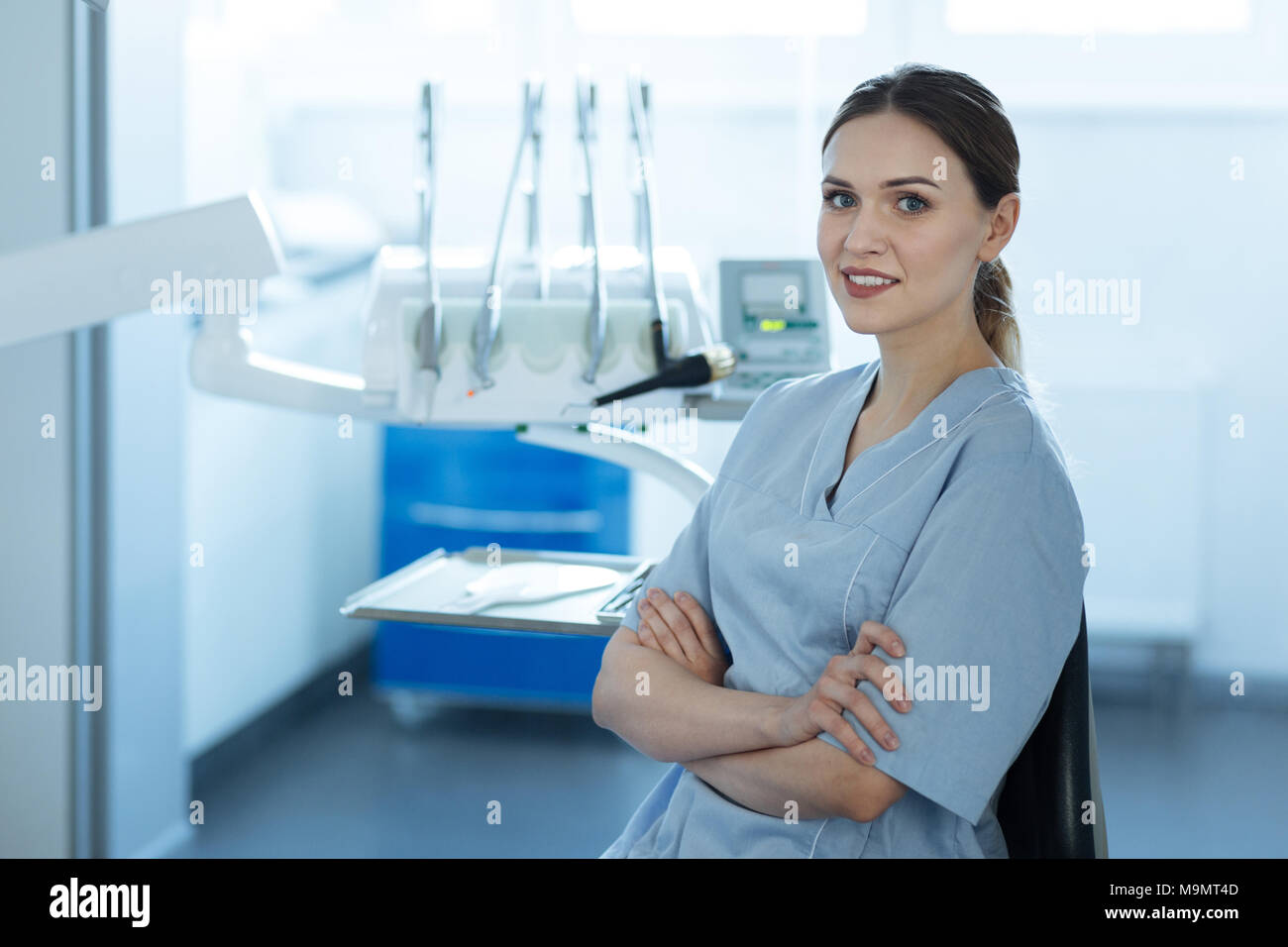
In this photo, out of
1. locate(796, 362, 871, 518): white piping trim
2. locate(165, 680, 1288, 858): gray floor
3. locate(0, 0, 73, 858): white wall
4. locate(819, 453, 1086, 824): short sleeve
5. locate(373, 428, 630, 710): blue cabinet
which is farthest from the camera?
locate(373, 428, 630, 710): blue cabinet

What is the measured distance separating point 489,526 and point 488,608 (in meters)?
1.77

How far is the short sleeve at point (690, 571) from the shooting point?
1.25m

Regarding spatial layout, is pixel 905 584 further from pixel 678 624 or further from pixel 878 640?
pixel 678 624

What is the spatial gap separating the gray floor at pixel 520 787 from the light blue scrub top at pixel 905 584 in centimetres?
136

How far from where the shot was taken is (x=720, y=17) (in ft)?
10.9

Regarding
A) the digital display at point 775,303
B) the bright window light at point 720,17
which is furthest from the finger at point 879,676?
the bright window light at point 720,17

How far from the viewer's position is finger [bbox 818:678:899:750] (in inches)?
39.0

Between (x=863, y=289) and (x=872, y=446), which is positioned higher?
(x=863, y=289)

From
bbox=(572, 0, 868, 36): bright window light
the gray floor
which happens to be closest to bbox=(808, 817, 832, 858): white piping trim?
the gray floor

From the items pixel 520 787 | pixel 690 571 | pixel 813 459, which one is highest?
pixel 813 459

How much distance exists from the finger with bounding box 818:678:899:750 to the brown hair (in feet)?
1.57

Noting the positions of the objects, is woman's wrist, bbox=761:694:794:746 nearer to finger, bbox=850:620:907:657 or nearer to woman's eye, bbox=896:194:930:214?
finger, bbox=850:620:907:657

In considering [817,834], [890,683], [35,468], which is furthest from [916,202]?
[35,468]
